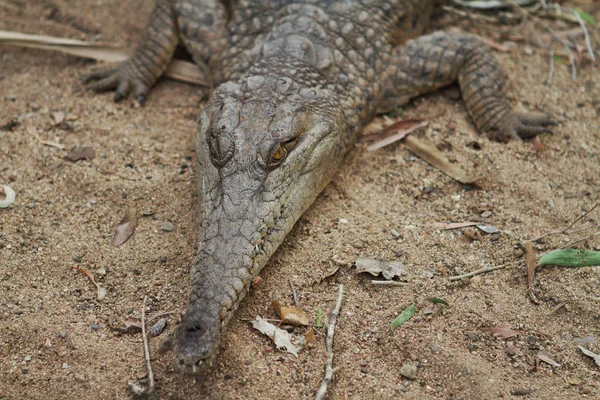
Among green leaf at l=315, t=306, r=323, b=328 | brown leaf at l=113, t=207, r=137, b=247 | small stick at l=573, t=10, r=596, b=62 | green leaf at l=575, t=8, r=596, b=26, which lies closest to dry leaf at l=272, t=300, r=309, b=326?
green leaf at l=315, t=306, r=323, b=328

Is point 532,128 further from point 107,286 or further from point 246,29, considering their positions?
point 107,286

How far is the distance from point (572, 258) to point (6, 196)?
3278mm

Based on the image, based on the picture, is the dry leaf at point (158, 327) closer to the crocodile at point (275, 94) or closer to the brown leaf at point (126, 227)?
the crocodile at point (275, 94)

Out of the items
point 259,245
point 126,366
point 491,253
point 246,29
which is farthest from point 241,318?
point 246,29

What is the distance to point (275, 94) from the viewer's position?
→ 3865 mm

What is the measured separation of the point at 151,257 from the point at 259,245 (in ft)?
2.35

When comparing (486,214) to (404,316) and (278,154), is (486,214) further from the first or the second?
(278,154)

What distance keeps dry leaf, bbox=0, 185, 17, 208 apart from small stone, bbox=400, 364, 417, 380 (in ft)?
8.13

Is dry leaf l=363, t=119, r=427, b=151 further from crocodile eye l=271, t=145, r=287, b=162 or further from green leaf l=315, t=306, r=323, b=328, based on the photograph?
green leaf l=315, t=306, r=323, b=328

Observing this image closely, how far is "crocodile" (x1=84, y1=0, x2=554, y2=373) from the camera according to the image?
124 inches

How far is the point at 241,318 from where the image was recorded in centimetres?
322

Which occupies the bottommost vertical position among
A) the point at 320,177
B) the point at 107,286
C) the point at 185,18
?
the point at 107,286

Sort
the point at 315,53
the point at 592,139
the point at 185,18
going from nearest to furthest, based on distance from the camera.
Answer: the point at 315,53
the point at 592,139
the point at 185,18

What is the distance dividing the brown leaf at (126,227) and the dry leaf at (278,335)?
3.30ft
